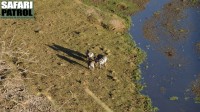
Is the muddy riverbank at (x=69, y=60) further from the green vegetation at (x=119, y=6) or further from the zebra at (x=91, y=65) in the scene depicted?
the zebra at (x=91, y=65)

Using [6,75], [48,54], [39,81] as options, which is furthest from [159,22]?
[6,75]

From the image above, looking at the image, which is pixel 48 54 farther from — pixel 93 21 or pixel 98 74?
pixel 93 21

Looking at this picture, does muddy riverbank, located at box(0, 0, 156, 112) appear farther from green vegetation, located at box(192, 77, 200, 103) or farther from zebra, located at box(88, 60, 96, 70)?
green vegetation, located at box(192, 77, 200, 103)

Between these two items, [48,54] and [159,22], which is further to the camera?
[159,22]

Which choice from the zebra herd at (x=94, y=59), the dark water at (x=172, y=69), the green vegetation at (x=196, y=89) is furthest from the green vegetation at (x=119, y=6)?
the green vegetation at (x=196, y=89)

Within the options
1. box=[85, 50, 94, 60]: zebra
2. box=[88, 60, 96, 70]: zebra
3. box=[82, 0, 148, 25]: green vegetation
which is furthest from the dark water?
box=[85, 50, 94, 60]: zebra
